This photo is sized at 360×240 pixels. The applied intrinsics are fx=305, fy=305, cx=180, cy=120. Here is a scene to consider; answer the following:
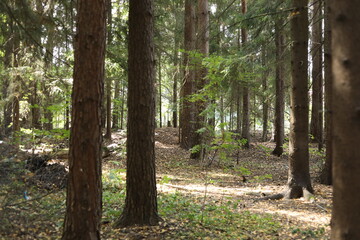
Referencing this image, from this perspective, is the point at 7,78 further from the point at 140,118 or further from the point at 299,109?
the point at 299,109

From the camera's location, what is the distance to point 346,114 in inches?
80.9

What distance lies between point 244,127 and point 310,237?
12.6 meters

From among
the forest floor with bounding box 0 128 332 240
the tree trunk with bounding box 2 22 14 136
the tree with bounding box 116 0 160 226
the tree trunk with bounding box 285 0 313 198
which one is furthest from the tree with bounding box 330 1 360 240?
the tree trunk with bounding box 2 22 14 136

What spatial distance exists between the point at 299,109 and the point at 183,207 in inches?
145

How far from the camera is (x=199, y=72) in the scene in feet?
43.2

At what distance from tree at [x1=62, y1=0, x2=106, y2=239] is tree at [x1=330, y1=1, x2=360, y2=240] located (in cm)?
263

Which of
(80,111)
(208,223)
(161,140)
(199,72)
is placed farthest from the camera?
(161,140)

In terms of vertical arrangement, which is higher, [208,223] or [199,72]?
[199,72]

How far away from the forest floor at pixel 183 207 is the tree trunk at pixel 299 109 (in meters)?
0.45

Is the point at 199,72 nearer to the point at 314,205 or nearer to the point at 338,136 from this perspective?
the point at 314,205

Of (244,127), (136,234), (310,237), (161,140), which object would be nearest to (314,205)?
(310,237)

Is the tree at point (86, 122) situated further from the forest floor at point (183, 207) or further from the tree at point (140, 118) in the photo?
the tree at point (140, 118)

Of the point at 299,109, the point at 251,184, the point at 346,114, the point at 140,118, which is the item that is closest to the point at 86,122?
the point at 140,118

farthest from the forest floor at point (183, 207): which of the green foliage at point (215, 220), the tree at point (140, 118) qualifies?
the tree at point (140, 118)
